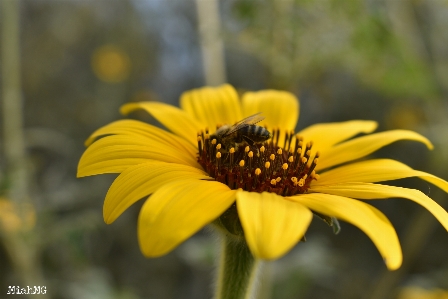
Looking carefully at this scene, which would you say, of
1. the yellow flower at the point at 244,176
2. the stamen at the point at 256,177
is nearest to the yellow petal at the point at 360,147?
the yellow flower at the point at 244,176

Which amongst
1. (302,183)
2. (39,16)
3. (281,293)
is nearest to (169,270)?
(281,293)

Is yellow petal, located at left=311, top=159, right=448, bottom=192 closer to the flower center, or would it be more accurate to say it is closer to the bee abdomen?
the flower center

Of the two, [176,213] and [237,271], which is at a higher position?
[176,213]

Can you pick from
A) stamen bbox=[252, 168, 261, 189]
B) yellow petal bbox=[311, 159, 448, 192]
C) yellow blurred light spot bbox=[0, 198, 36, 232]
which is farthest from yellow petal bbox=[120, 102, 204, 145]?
yellow blurred light spot bbox=[0, 198, 36, 232]

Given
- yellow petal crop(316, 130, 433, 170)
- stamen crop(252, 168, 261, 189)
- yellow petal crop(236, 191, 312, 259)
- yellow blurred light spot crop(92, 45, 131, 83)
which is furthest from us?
yellow blurred light spot crop(92, 45, 131, 83)

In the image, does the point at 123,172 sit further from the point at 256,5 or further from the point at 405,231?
the point at 405,231

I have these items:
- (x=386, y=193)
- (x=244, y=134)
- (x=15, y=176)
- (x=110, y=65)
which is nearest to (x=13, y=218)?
(x=15, y=176)

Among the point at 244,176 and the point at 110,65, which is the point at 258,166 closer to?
the point at 244,176
